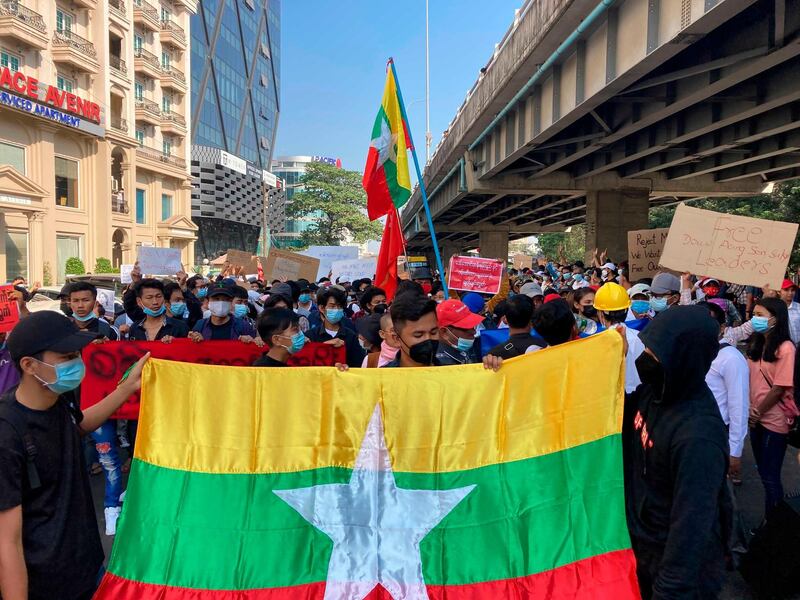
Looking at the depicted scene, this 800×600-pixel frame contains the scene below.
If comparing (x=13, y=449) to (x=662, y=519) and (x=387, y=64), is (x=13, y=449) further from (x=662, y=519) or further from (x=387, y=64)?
(x=387, y=64)

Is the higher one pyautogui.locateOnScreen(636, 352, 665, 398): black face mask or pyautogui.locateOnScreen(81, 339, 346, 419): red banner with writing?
pyautogui.locateOnScreen(636, 352, 665, 398): black face mask

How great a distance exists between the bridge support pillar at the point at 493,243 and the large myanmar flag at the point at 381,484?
40.5 m

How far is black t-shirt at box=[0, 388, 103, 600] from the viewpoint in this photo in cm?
214

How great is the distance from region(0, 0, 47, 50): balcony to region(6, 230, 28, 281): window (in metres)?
9.01

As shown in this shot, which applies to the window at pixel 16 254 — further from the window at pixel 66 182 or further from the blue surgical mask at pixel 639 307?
the blue surgical mask at pixel 639 307

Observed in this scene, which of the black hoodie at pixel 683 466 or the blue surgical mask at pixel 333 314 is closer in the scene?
the black hoodie at pixel 683 466

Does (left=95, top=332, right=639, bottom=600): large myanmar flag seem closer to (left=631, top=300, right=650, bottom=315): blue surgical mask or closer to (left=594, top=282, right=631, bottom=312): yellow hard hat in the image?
(left=594, top=282, right=631, bottom=312): yellow hard hat

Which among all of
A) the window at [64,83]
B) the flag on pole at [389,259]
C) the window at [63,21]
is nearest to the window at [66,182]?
the window at [64,83]

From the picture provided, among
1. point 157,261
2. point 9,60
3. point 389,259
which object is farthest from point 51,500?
point 9,60

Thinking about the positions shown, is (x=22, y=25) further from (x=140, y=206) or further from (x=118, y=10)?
(x=140, y=206)

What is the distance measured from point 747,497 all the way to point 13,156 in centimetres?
3270

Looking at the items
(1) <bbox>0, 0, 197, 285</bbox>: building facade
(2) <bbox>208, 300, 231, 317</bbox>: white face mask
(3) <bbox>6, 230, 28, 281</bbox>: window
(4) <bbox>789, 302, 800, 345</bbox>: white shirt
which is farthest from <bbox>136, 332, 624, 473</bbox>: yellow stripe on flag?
(3) <bbox>6, 230, 28, 281</bbox>: window

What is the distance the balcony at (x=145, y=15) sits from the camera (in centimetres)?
3994

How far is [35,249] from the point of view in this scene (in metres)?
28.8
